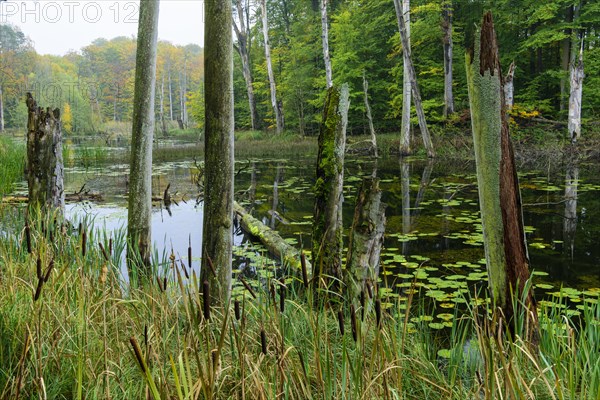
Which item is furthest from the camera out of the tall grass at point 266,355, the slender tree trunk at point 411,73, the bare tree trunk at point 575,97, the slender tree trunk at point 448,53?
the slender tree trunk at point 448,53

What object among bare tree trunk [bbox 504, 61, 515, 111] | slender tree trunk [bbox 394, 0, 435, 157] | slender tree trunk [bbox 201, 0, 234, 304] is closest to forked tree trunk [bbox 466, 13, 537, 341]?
bare tree trunk [bbox 504, 61, 515, 111]

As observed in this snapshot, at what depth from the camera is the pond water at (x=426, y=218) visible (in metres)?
4.77

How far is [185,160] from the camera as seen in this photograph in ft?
64.0

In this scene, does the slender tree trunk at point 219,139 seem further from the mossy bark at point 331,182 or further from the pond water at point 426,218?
the mossy bark at point 331,182

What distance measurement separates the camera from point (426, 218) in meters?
7.67

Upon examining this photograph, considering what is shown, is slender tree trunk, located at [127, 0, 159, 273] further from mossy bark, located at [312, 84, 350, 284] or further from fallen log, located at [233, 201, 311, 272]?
mossy bark, located at [312, 84, 350, 284]

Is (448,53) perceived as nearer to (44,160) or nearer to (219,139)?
(44,160)

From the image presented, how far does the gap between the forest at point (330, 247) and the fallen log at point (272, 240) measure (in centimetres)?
4

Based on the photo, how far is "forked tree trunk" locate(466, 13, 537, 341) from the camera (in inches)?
97.7

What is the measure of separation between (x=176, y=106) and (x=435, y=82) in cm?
6889

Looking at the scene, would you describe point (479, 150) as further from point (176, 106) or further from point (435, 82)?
point (176, 106)

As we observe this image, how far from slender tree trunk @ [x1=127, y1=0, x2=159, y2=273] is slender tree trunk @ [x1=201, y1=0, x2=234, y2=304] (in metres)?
1.61

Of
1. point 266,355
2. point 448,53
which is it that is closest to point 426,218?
point 266,355

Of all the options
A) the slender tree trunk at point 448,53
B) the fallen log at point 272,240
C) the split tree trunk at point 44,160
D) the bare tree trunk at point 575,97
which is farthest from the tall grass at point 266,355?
the slender tree trunk at point 448,53
